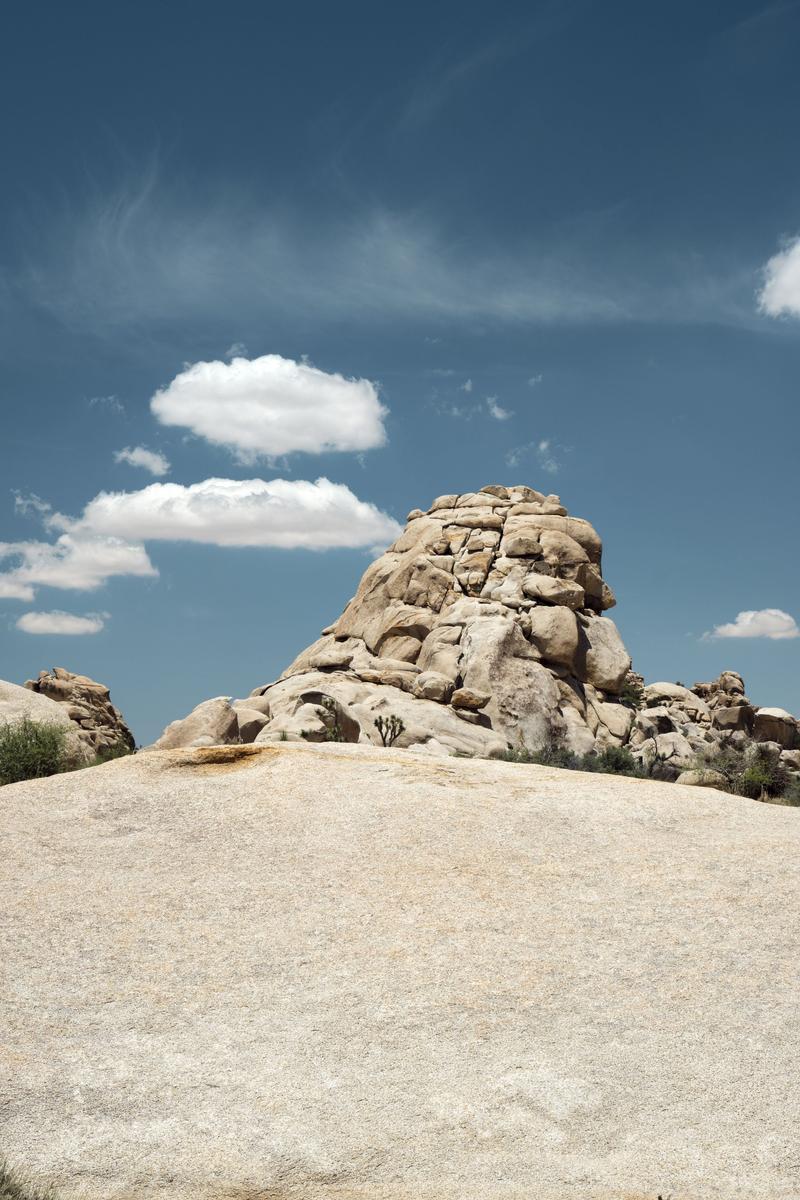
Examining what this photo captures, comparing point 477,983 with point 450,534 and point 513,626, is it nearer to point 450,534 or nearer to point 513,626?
point 513,626

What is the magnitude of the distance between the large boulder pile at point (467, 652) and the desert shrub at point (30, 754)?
9513 mm

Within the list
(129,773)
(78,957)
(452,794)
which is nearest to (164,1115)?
(78,957)

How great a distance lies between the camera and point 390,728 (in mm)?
37000

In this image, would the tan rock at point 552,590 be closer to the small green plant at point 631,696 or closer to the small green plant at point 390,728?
the small green plant at point 631,696

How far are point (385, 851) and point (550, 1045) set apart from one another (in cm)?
428

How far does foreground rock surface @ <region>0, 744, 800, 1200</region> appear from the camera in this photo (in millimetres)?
8344

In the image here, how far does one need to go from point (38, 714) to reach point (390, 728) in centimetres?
1265

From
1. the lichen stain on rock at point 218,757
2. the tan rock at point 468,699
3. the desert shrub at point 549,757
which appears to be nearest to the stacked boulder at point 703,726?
the desert shrub at point 549,757

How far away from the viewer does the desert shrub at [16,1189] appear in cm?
770

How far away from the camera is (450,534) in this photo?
55688 mm

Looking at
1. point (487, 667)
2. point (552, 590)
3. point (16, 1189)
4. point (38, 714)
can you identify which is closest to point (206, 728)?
point (38, 714)

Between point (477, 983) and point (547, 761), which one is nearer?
point (477, 983)

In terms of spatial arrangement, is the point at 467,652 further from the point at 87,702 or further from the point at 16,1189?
the point at 16,1189

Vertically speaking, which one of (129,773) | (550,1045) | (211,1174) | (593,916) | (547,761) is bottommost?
(211,1174)
